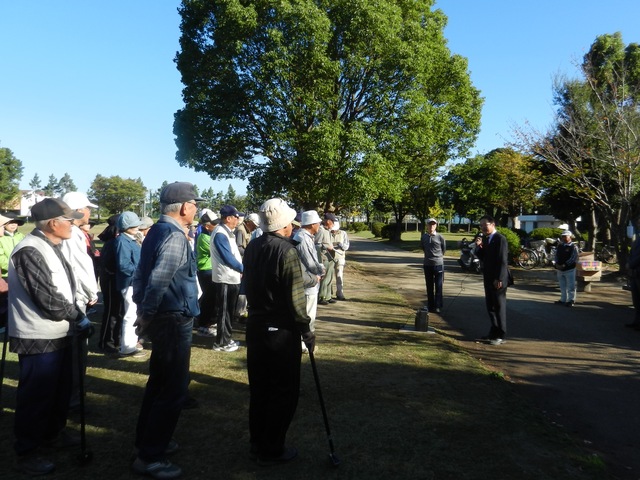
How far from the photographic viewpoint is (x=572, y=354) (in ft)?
23.9

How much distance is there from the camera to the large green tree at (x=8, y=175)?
199ft

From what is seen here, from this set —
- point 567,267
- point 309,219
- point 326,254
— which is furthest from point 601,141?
point 309,219

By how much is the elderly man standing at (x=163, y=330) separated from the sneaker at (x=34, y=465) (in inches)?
24.4

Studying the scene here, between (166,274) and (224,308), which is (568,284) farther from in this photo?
(166,274)

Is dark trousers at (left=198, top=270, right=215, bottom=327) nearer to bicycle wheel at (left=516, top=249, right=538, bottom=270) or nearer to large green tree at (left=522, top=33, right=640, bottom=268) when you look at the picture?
large green tree at (left=522, top=33, right=640, bottom=268)

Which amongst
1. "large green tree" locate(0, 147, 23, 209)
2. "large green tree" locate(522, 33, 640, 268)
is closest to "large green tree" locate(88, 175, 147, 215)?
"large green tree" locate(0, 147, 23, 209)

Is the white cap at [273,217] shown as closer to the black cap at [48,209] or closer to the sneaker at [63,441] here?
the black cap at [48,209]

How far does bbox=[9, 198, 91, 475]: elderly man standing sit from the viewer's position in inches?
139

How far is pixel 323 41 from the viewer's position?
55.5 ft

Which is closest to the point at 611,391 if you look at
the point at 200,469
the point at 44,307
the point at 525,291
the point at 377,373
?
the point at 377,373

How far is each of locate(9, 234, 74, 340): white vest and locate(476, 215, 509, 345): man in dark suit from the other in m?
6.21

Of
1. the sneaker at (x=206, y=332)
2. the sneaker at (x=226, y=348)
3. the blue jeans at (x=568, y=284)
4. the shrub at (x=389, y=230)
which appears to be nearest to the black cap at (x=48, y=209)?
the sneaker at (x=226, y=348)

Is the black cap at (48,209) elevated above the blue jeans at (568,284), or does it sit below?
above

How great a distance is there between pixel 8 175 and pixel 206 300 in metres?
66.8
